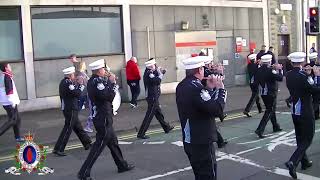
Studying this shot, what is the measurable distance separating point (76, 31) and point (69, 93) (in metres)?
8.09

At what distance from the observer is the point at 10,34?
16312 millimetres

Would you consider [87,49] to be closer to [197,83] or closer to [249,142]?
[249,142]

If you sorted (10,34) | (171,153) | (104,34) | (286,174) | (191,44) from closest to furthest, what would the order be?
(286,174) < (171,153) < (10,34) < (104,34) < (191,44)

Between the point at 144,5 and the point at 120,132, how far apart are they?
7.77 meters

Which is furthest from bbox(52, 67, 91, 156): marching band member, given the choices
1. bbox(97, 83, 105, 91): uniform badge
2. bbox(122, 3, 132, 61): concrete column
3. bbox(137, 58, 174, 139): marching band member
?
bbox(122, 3, 132, 61): concrete column

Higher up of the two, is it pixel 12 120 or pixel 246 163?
pixel 12 120

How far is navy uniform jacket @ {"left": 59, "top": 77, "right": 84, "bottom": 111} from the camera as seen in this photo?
984 centimetres

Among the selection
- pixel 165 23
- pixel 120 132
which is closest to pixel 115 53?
pixel 165 23

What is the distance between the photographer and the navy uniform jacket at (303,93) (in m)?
7.66

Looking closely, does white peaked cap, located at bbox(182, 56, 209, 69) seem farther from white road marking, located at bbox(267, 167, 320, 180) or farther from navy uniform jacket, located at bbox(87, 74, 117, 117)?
white road marking, located at bbox(267, 167, 320, 180)

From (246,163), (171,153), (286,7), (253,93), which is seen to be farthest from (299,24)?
(246,163)

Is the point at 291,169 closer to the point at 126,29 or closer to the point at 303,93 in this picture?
the point at 303,93

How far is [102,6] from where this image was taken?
18031 millimetres

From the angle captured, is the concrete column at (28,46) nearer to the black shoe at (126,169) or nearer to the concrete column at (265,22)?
the black shoe at (126,169)
